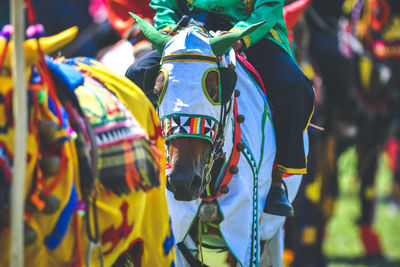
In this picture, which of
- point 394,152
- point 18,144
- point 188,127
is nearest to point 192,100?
point 188,127

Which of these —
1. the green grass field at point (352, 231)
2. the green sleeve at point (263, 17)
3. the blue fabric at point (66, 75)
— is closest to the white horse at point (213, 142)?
the green sleeve at point (263, 17)

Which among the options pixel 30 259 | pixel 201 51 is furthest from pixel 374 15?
pixel 30 259

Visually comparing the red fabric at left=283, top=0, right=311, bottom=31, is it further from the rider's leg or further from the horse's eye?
the horse's eye

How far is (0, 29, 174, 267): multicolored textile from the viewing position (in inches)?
91.2

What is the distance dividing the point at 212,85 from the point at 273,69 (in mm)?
789

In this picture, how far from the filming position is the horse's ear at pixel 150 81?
359 cm

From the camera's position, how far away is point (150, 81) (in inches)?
143

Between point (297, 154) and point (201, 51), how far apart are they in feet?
3.12

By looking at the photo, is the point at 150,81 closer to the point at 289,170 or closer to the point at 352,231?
the point at 289,170

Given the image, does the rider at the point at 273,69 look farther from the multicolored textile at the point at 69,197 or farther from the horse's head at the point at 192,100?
the multicolored textile at the point at 69,197

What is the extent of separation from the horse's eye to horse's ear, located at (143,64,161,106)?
0.30 metres

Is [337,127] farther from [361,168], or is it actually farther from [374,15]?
[374,15]

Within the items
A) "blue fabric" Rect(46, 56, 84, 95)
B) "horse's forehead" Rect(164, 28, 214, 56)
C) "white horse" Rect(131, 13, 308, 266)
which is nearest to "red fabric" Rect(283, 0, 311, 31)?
"white horse" Rect(131, 13, 308, 266)

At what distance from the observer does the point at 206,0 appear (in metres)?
4.03
